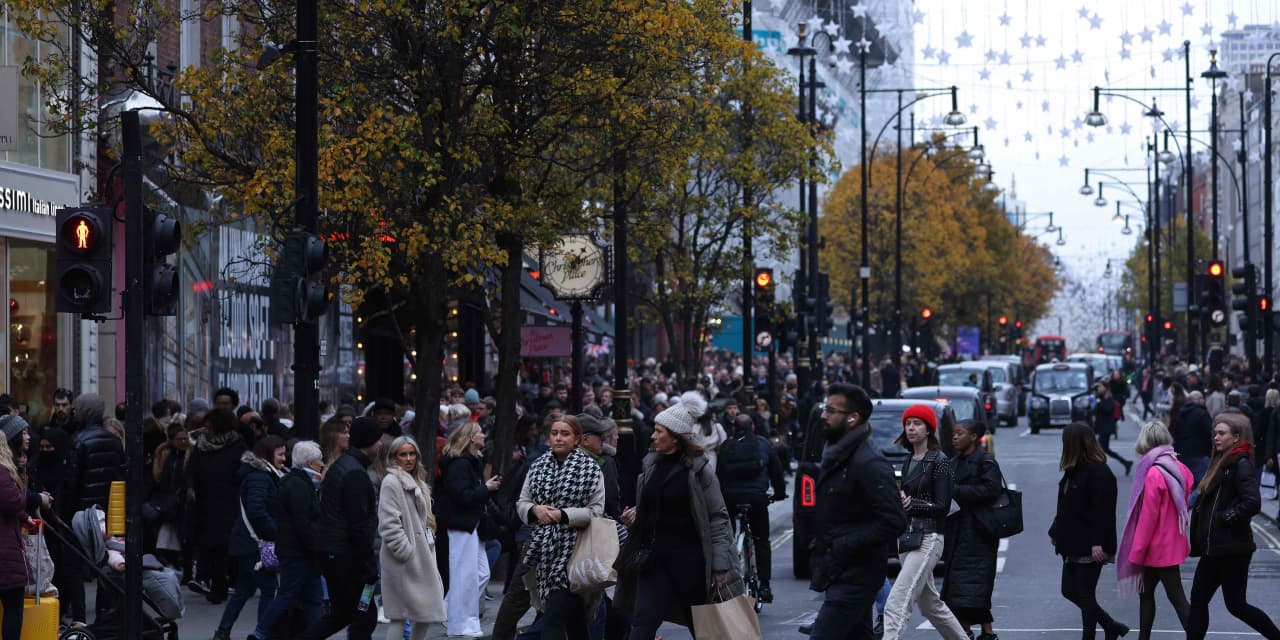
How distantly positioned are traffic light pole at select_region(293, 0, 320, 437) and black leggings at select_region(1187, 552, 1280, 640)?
6209 millimetres

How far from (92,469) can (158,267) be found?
2.86 meters

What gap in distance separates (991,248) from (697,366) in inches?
2738

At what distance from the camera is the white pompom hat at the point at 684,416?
9844 millimetres

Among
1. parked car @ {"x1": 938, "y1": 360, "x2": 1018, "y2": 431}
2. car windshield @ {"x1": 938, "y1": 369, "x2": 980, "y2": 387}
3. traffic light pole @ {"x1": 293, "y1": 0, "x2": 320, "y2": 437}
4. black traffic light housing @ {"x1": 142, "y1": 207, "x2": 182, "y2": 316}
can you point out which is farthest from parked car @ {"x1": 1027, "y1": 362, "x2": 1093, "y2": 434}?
black traffic light housing @ {"x1": 142, "y1": 207, "x2": 182, "y2": 316}

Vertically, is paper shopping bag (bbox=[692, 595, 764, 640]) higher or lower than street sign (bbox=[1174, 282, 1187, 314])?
lower

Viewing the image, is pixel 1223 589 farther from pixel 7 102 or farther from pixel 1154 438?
pixel 7 102

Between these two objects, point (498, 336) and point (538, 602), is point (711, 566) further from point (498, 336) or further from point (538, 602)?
point (498, 336)

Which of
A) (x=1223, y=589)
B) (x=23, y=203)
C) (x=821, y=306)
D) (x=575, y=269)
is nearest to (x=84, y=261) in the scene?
(x=1223, y=589)

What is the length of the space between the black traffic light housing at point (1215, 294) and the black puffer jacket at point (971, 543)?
2174 cm

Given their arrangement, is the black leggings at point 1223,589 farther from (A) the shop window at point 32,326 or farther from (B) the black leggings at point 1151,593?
(A) the shop window at point 32,326

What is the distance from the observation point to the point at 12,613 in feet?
36.2

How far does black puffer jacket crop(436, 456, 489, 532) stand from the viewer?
1311 centimetres

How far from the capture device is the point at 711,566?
9859mm

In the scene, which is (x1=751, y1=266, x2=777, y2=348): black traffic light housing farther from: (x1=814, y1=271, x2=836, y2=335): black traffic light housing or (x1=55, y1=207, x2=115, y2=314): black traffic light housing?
(x1=55, y1=207, x2=115, y2=314): black traffic light housing
